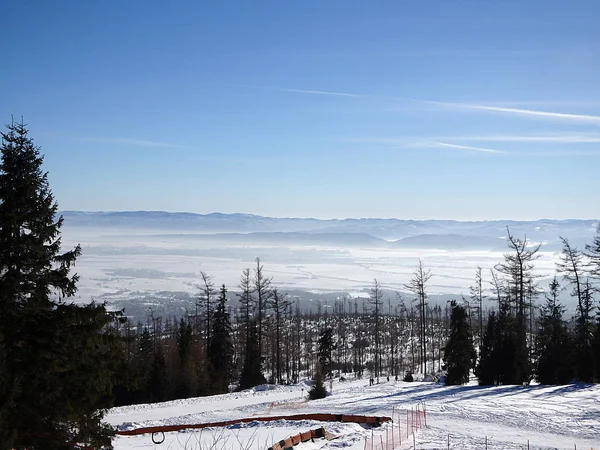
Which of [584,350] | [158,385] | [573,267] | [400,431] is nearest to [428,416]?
[400,431]

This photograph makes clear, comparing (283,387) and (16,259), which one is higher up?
(16,259)

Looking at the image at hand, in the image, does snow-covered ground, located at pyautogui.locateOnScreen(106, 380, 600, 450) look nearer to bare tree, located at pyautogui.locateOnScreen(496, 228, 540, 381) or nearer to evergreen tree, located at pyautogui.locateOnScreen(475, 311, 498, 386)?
evergreen tree, located at pyautogui.locateOnScreen(475, 311, 498, 386)

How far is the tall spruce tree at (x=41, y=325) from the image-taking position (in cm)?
1198

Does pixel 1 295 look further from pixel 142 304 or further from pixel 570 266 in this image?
pixel 142 304

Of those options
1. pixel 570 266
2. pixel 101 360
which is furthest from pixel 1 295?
pixel 570 266

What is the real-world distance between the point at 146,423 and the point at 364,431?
9.75 m

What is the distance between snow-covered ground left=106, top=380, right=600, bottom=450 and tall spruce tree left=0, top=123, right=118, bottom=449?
303 cm

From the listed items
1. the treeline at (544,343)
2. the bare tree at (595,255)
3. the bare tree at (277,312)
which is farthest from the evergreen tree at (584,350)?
the bare tree at (277,312)

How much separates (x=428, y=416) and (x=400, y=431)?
4191 millimetres

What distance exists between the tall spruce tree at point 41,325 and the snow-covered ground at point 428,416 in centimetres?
303

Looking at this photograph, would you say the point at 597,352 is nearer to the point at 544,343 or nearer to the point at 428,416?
the point at 544,343

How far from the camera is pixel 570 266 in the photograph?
37.9 metres

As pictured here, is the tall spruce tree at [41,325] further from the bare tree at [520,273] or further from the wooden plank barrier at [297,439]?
the bare tree at [520,273]

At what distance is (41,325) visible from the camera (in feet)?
40.0
